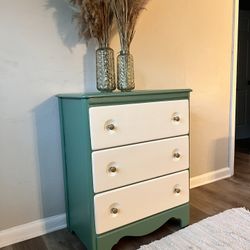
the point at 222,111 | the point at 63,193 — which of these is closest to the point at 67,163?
the point at 63,193

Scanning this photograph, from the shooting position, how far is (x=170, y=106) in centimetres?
154

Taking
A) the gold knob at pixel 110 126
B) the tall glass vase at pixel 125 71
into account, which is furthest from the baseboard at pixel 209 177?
the gold knob at pixel 110 126

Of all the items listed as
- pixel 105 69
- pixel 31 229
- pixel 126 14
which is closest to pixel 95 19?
pixel 126 14

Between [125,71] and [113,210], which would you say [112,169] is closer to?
[113,210]

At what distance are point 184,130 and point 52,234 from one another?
107 cm

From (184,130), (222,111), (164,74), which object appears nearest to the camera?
(184,130)

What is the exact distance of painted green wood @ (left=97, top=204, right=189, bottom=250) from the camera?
1426 mm

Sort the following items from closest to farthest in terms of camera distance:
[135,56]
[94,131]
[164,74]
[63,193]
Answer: [94,131] → [63,193] → [135,56] → [164,74]

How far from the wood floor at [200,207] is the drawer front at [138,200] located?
19cm

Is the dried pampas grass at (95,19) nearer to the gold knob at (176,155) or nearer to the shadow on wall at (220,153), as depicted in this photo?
the gold knob at (176,155)

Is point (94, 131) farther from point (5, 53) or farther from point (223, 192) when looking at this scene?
point (223, 192)

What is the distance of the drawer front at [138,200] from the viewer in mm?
1394

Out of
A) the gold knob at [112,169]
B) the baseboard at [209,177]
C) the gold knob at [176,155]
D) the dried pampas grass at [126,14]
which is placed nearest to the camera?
the gold knob at [112,169]

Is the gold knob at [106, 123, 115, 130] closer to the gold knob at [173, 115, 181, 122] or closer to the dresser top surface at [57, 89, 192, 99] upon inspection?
the dresser top surface at [57, 89, 192, 99]
